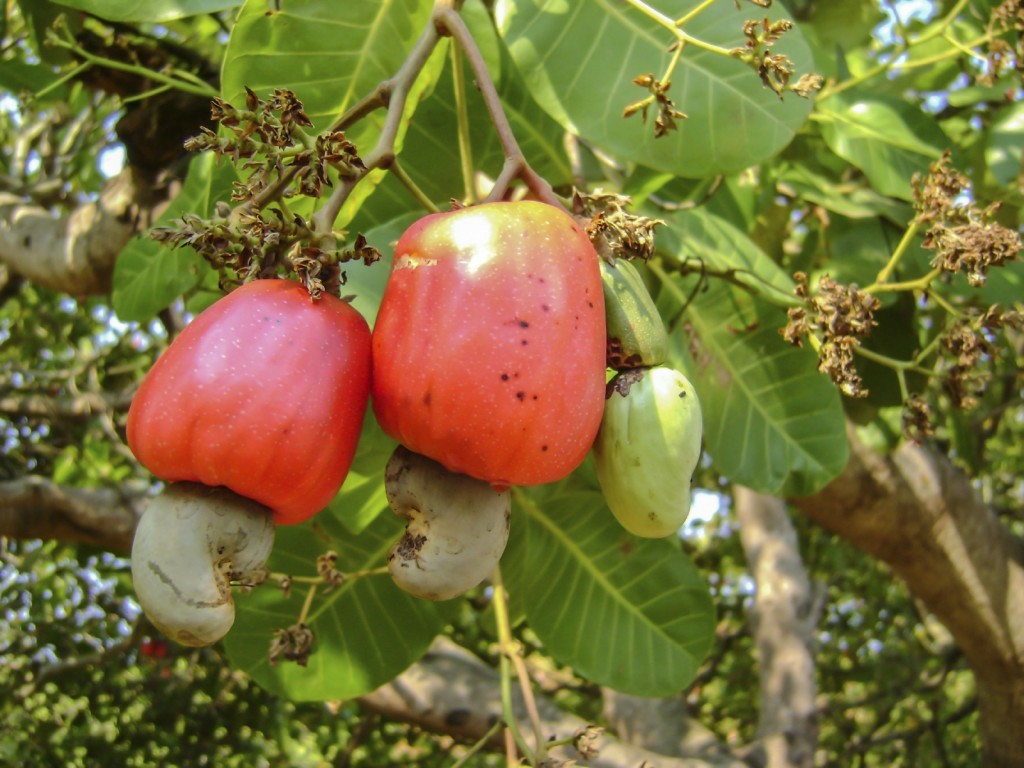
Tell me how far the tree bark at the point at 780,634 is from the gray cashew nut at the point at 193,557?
1.77 m

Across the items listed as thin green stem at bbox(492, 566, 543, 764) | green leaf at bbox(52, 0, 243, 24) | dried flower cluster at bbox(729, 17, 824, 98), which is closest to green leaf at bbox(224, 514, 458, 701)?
thin green stem at bbox(492, 566, 543, 764)

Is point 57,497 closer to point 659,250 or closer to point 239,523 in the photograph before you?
point 659,250

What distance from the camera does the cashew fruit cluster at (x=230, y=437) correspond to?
0.67 metres

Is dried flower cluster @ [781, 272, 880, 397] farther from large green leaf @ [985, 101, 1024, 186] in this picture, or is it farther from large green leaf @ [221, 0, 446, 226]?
large green leaf @ [985, 101, 1024, 186]

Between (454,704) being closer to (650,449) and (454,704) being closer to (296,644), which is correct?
(296,644)

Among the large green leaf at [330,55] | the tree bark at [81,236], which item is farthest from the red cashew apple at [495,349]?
the tree bark at [81,236]

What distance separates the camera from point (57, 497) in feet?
6.95

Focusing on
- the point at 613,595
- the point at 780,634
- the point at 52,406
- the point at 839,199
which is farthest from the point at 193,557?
the point at 52,406

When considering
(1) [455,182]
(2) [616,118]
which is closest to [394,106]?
(2) [616,118]

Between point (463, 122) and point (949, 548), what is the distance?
1575 mm

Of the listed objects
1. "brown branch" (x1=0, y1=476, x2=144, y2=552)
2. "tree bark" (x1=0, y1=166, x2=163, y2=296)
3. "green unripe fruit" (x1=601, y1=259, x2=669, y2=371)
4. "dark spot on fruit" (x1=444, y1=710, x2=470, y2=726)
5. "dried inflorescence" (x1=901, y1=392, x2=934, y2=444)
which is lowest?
"dark spot on fruit" (x1=444, y1=710, x2=470, y2=726)

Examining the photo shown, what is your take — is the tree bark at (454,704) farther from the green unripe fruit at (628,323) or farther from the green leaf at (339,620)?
the green unripe fruit at (628,323)

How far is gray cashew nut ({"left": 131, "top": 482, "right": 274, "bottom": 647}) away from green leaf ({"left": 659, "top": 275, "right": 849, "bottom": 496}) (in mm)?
703

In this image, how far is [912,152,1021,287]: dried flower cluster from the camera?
3.24 ft
